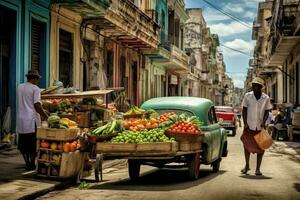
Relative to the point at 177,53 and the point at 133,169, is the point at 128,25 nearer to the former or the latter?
the point at 133,169

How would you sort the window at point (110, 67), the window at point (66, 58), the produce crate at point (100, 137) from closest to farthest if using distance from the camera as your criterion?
the produce crate at point (100, 137) < the window at point (66, 58) < the window at point (110, 67)

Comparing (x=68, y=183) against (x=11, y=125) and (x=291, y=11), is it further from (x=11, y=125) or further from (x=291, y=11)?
(x=291, y=11)

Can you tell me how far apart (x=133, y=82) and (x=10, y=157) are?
55.2 ft

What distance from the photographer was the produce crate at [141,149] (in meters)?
9.29

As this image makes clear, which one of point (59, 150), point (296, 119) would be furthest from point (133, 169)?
point (296, 119)

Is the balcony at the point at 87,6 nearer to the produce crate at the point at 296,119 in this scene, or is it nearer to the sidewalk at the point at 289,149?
the sidewalk at the point at 289,149

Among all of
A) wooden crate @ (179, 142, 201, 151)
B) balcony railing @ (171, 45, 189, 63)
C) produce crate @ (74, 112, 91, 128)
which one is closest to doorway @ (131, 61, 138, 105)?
balcony railing @ (171, 45, 189, 63)

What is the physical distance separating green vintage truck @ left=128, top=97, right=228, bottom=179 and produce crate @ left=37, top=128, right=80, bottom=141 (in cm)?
112

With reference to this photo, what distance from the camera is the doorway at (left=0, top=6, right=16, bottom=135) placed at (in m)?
14.8

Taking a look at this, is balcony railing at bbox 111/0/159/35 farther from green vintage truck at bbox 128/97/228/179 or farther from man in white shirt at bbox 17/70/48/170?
man in white shirt at bbox 17/70/48/170

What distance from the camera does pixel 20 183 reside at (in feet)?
29.8

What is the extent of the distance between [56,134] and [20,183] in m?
1.09

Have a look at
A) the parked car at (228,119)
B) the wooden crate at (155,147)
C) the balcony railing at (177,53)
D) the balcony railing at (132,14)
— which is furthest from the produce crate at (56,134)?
the balcony railing at (177,53)

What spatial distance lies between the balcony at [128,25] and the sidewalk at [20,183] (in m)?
9.78
